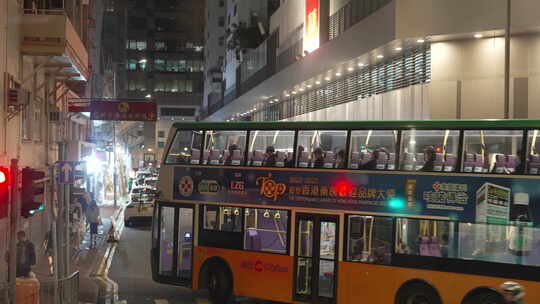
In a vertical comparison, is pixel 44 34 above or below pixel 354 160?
above

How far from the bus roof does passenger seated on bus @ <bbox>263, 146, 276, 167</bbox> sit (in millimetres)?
492

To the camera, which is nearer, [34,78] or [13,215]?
[13,215]

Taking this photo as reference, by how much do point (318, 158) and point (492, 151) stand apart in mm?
3463

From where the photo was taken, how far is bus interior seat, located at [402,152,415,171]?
11961 mm

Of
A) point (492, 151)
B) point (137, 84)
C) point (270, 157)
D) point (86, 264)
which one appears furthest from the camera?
point (137, 84)

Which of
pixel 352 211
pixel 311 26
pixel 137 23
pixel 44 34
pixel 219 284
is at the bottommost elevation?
pixel 219 284

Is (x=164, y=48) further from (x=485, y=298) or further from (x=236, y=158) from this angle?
(x=485, y=298)

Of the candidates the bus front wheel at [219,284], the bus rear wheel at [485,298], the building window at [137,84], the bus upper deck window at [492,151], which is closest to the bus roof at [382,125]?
the bus upper deck window at [492,151]

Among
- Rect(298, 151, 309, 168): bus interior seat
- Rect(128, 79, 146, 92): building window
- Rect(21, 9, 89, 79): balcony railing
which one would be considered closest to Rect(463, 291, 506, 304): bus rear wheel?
Rect(298, 151, 309, 168): bus interior seat

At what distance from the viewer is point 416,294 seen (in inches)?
464

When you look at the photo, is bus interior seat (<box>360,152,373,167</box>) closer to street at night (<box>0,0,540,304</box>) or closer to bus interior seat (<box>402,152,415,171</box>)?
street at night (<box>0,0,540,304</box>)

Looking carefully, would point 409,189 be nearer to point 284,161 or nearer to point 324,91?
point 284,161

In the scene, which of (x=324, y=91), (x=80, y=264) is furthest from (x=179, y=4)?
(x=80, y=264)

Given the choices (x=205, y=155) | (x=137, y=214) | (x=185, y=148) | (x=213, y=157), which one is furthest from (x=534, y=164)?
(x=137, y=214)
